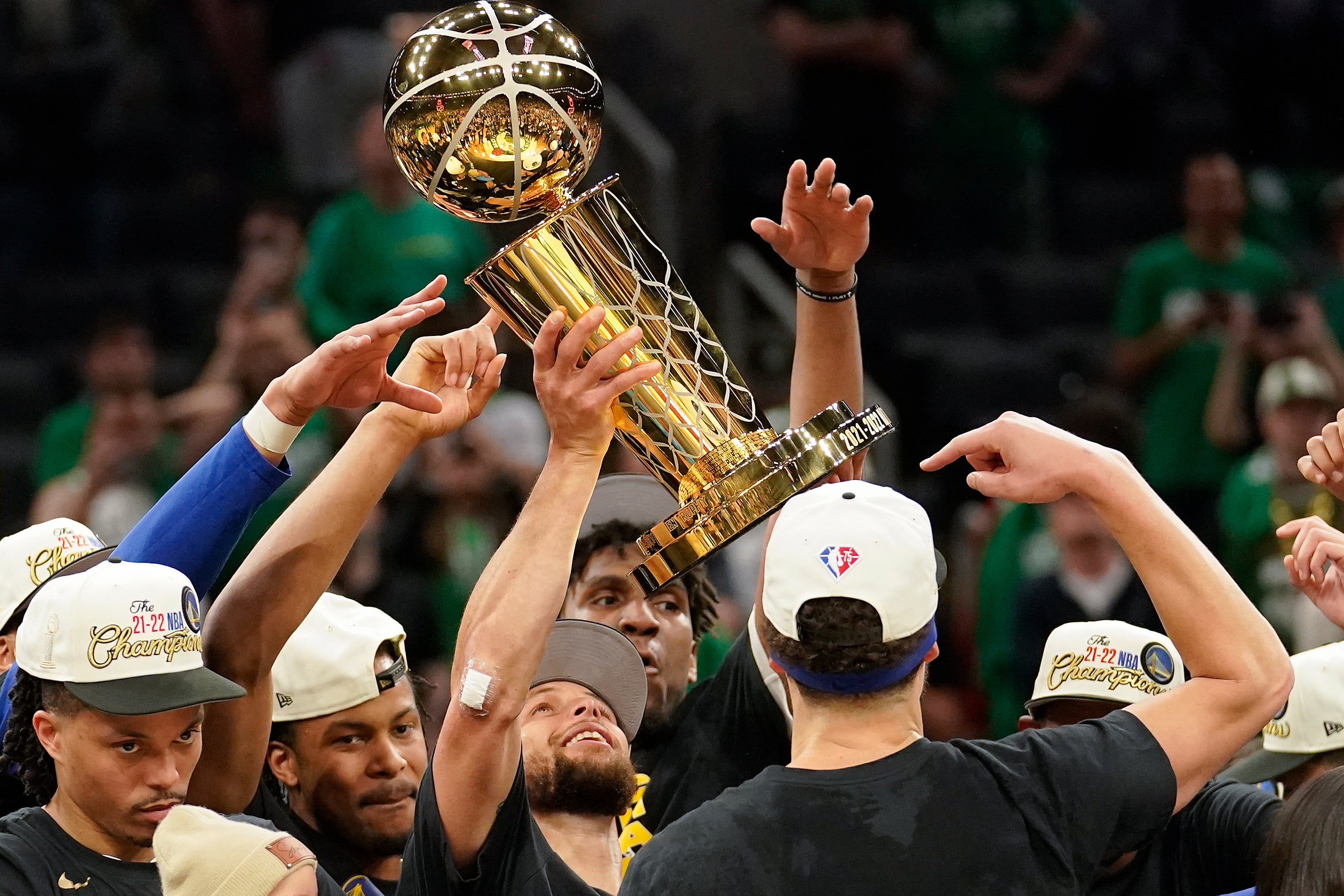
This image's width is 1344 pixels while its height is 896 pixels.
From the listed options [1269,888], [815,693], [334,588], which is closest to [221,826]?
[815,693]

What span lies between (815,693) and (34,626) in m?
1.14

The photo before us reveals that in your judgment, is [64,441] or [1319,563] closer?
[1319,563]

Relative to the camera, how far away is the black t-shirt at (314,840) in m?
2.87

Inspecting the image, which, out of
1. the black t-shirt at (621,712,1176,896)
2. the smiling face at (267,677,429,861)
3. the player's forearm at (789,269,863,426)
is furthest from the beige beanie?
the player's forearm at (789,269,863,426)

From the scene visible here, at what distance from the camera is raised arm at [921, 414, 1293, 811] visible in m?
2.08

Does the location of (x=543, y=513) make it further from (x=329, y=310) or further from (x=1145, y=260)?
(x=1145, y=260)

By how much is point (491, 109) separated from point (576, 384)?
1.49 ft

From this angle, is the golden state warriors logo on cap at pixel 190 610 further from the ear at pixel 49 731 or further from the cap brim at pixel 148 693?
the ear at pixel 49 731

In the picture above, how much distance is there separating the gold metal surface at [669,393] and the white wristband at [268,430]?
14.7 inches

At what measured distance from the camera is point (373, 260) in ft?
20.2

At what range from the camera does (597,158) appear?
7160mm

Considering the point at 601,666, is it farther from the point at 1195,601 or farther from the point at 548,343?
the point at 1195,601

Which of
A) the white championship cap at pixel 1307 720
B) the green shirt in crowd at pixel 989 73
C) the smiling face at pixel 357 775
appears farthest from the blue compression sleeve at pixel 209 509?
the green shirt in crowd at pixel 989 73

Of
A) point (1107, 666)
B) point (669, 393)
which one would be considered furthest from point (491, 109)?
point (1107, 666)
